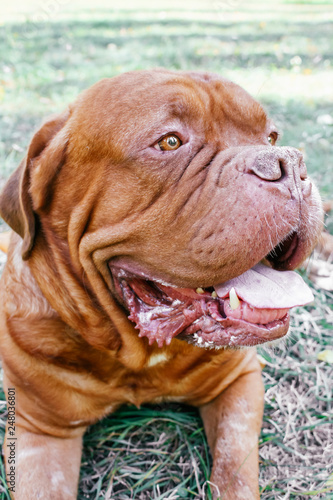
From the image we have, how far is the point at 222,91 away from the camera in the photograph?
2529 millimetres

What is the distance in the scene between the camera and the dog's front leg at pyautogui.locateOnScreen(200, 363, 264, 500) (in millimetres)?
2455

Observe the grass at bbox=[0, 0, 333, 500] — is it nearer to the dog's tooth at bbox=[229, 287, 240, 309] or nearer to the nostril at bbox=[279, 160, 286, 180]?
the dog's tooth at bbox=[229, 287, 240, 309]

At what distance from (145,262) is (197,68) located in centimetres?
695

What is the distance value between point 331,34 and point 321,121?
5.66 meters

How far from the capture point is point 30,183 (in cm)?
246

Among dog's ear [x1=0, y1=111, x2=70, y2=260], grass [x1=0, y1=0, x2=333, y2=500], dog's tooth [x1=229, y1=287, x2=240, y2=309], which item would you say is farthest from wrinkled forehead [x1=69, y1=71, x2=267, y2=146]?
grass [x1=0, y1=0, x2=333, y2=500]

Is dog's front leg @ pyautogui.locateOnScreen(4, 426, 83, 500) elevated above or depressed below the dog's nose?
below

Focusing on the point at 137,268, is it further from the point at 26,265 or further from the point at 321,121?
the point at 321,121

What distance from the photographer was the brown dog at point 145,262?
2.14 metres

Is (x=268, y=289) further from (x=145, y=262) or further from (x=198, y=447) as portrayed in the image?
(x=198, y=447)

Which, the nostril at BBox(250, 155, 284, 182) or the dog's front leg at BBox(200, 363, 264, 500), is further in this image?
the dog's front leg at BBox(200, 363, 264, 500)

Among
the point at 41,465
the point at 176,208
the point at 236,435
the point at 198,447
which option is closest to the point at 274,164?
the point at 176,208

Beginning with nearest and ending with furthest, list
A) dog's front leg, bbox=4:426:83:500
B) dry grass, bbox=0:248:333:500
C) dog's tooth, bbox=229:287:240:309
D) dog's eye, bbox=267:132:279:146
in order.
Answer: dog's tooth, bbox=229:287:240:309
dog's front leg, bbox=4:426:83:500
dry grass, bbox=0:248:333:500
dog's eye, bbox=267:132:279:146

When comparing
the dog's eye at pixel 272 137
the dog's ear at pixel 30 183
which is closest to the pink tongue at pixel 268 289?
the dog's eye at pixel 272 137
